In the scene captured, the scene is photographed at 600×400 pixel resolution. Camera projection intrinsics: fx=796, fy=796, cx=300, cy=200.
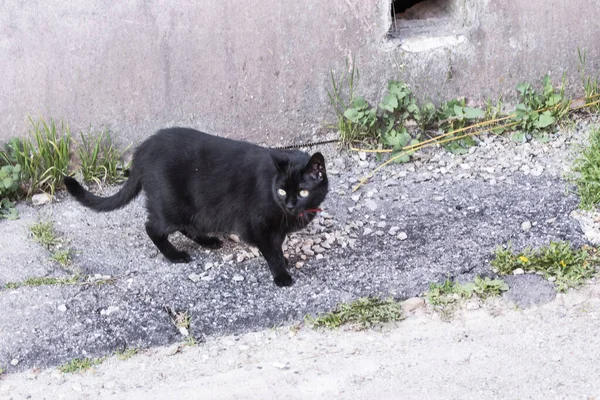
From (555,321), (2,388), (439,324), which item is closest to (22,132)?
(2,388)

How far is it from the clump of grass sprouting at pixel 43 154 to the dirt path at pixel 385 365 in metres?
1.66

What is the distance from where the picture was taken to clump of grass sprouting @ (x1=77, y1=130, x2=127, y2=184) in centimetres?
513

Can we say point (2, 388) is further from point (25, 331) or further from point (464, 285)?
point (464, 285)

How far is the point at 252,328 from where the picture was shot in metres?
4.05

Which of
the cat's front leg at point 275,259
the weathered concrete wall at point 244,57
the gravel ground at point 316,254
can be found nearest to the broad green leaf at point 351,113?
the weathered concrete wall at point 244,57

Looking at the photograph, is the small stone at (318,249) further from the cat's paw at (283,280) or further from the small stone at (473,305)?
the small stone at (473,305)

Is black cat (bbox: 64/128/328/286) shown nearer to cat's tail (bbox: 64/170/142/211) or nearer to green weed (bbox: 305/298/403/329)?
cat's tail (bbox: 64/170/142/211)

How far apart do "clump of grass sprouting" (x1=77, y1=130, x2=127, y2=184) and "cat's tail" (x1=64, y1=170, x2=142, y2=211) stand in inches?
22.7

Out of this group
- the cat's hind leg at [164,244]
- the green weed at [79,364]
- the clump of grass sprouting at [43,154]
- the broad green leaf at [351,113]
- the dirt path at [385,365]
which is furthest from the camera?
the broad green leaf at [351,113]

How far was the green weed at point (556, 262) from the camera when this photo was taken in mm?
4199

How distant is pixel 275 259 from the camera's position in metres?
4.34

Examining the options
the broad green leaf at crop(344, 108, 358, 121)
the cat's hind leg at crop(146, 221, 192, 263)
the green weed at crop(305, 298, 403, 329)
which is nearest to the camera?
the green weed at crop(305, 298, 403, 329)

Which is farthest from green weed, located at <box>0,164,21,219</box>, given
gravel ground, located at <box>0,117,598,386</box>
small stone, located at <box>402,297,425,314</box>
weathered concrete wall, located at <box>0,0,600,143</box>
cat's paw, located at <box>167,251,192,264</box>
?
small stone, located at <box>402,297,425,314</box>

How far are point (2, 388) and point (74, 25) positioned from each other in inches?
89.7
